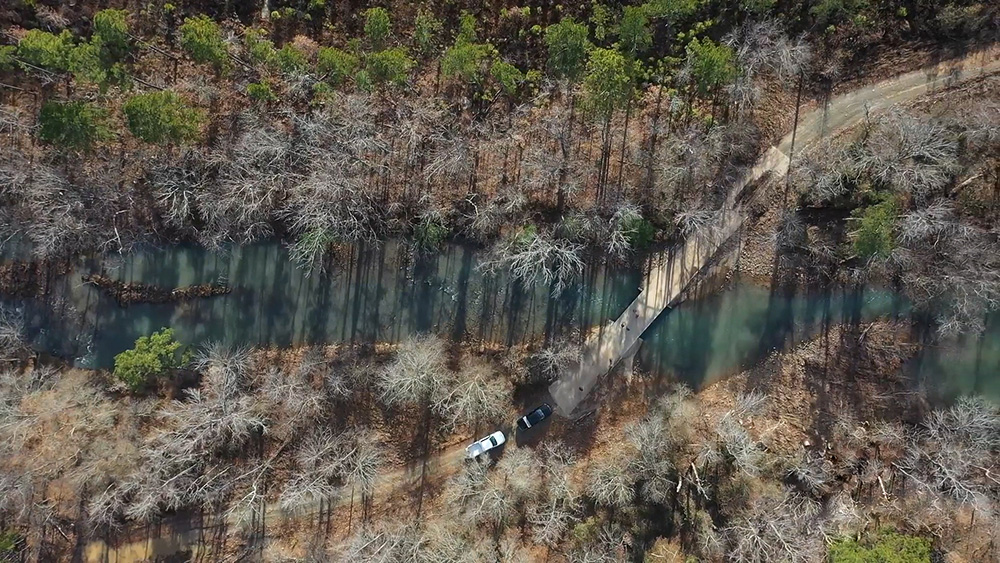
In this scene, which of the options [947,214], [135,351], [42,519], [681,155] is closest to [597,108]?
[681,155]

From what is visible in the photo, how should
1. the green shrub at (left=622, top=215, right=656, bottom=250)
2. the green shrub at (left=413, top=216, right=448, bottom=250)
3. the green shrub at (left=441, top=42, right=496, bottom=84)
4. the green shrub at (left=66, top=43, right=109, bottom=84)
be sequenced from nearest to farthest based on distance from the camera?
the green shrub at (left=66, top=43, right=109, bottom=84), the green shrub at (left=441, top=42, right=496, bottom=84), the green shrub at (left=622, top=215, right=656, bottom=250), the green shrub at (left=413, top=216, right=448, bottom=250)

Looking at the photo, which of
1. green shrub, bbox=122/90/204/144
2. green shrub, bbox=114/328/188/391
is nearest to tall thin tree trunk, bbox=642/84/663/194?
green shrub, bbox=122/90/204/144

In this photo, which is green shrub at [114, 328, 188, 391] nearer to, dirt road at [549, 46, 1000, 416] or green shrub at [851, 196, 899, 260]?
dirt road at [549, 46, 1000, 416]

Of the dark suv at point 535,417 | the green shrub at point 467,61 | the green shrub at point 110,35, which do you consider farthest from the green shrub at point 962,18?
the green shrub at point 110,35

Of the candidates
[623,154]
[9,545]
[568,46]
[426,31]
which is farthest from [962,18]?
[9,545]

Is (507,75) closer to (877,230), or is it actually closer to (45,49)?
(877,230)

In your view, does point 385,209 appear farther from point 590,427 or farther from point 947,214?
point 947,214
